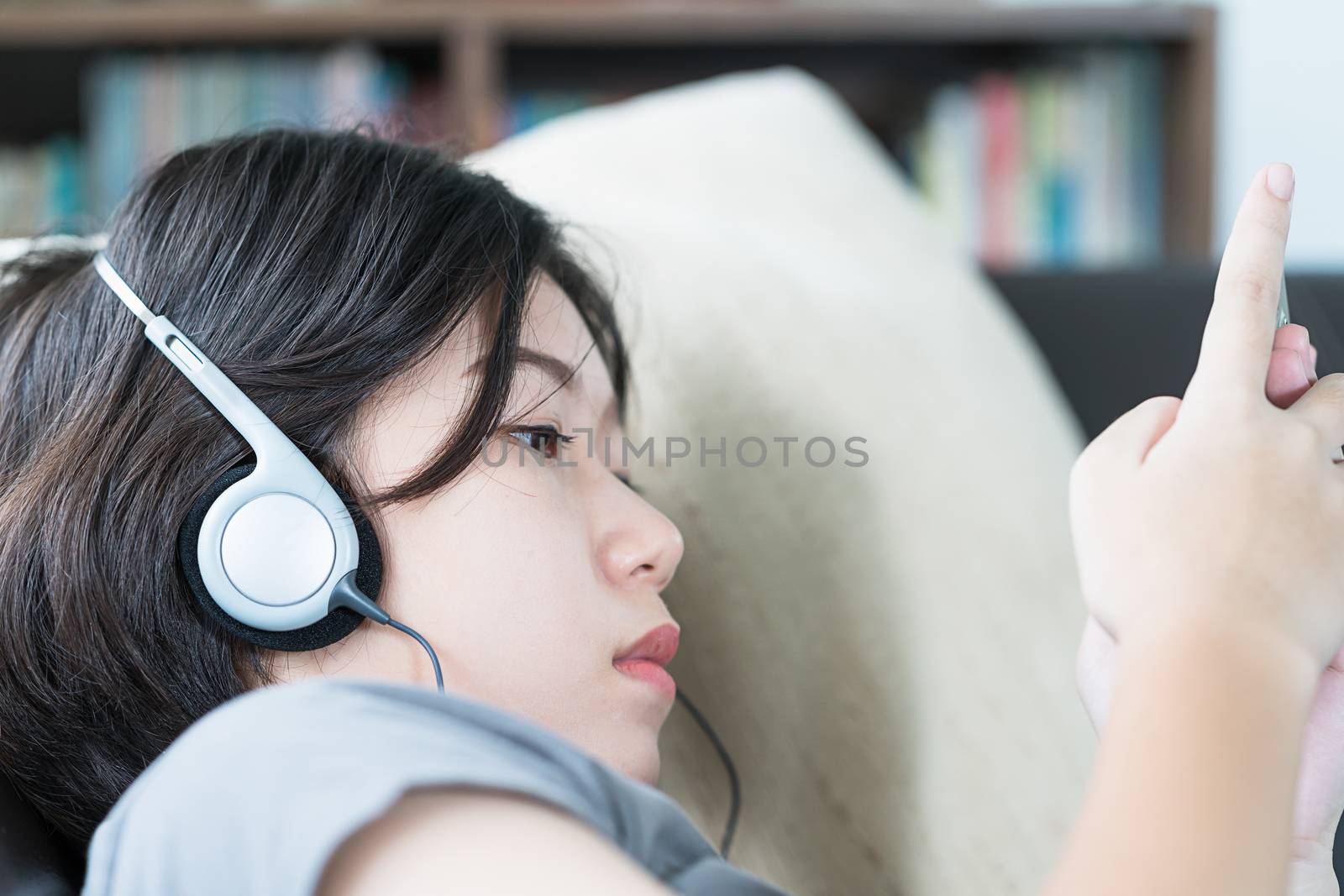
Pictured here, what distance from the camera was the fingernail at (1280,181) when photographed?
0.43 meters

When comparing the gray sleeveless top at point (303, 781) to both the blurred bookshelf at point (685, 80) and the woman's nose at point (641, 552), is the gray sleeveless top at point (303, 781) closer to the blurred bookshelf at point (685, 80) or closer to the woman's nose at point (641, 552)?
the woman's nose at point (641, 552)

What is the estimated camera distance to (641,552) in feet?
1.90

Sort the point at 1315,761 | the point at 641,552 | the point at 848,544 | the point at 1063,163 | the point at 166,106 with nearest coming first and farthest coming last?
1. the point at 1315,761
2. the point at 641,552
3. the point at 848,544
4. the point at 166,106
5. the point at 1063,163

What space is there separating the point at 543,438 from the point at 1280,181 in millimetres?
357

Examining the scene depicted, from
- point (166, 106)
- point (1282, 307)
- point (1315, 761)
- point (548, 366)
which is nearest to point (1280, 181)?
point (1282, 307)

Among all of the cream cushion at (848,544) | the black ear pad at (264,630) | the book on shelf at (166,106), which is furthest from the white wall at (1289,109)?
the black ear pad at (264,630)

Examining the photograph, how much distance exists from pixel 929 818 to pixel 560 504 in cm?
34

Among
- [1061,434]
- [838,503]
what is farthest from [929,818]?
[1061,434]

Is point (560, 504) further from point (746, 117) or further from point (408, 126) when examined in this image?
point (746, 117)

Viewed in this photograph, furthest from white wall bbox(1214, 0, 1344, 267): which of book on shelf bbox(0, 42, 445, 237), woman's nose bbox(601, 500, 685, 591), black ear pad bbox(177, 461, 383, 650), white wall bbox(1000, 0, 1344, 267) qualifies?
black ear pad bbox(177, 461, 383, 650)

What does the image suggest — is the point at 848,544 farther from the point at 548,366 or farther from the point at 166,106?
the point at 166,106

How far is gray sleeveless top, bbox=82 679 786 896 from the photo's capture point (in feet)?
1.11

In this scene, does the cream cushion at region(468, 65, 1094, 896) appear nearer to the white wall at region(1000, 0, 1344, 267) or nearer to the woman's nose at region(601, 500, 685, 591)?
the woman's nose at region(601, 500, 685, 591)

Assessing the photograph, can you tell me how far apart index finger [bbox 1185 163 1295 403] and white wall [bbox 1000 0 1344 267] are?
1145 millimetres
